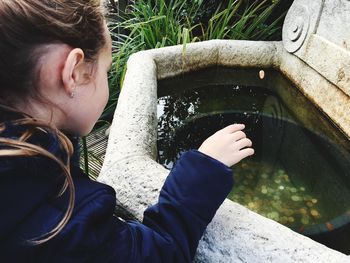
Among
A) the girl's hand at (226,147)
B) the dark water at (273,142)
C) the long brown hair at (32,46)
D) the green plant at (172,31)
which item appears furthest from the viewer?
the green plant at (172,31)

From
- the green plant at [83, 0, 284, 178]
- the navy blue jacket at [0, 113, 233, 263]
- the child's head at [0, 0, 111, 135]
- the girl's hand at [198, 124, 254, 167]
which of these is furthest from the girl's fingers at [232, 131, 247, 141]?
the green plant at [83, 0, 284, 178]

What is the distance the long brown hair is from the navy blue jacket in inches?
0.7

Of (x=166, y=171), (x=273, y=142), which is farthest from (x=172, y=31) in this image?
(x=166, y=171)

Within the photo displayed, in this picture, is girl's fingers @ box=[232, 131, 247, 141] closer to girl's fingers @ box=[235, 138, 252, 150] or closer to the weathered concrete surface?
girl's fingers @ box=[235, 138, 252, 150]

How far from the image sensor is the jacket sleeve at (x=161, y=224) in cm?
71

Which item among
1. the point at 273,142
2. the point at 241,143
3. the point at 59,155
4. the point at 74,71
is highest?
the point at 74,71

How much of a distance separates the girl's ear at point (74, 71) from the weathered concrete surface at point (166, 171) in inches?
18.5

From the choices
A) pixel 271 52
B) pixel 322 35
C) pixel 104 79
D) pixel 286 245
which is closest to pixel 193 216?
pixel 286 245

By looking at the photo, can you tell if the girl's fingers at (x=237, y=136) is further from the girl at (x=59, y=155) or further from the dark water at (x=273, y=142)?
the dark water at (x=273, y=142)

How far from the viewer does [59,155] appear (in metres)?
0.71

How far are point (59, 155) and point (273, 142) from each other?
1482 millimetres

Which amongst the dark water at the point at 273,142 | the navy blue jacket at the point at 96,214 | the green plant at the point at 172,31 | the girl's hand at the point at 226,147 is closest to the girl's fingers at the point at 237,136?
the girl's hand at the point at 226,147

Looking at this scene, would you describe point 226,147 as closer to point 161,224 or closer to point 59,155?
point 161,224

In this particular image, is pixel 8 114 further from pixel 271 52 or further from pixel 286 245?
pixel 271 52
